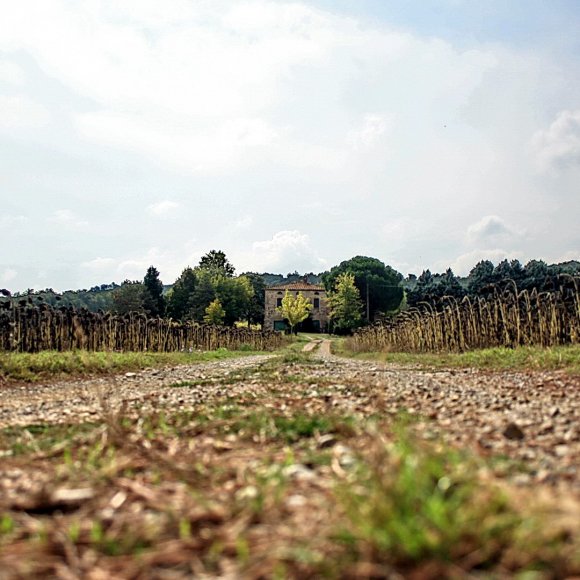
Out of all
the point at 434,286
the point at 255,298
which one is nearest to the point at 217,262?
the point at 255,298

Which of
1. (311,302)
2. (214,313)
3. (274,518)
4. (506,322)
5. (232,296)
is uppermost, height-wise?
(232,296)

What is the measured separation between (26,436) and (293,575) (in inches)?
151

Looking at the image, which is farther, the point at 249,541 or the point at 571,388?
the point at 571,388

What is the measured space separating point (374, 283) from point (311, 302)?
19217 millimetres

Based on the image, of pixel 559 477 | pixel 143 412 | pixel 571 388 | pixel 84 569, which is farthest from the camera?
pixel 571 388

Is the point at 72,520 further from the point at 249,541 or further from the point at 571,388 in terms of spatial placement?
the point at 571,388

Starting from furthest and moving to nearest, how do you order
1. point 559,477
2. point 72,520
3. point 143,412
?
point 143,412
point 559,477
point 72,520

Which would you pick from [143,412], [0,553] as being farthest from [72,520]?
[143,412]

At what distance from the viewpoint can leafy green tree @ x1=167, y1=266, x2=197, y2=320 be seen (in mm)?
102062

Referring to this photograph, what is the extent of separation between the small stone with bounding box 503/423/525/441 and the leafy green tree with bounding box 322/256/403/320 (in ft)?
308

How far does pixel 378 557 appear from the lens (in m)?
2.01

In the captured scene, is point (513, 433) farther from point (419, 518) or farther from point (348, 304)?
point (348, 304)

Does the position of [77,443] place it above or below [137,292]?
below

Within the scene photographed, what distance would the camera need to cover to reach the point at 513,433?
3979mm
